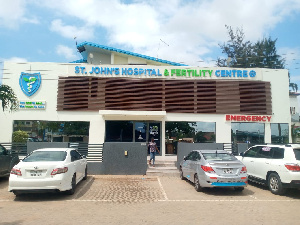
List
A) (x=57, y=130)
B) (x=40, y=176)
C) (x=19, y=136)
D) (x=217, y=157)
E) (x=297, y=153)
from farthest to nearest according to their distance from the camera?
(x=57, y=130) < (x=19, y=136) < (x=217, y=157) < (x=297, y=153) < (x=40, y=176)

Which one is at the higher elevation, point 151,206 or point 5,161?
point 5,161

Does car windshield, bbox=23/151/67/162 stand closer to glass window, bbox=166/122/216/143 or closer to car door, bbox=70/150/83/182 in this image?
car door, bbox=70/150/83/182

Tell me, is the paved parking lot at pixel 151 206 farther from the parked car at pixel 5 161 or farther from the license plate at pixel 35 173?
the parked car at pixel 5 161

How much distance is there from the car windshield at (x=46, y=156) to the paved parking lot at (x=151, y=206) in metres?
1.20

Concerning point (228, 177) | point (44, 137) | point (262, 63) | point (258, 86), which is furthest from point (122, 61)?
point (262, 63)

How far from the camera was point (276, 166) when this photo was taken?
912 cm

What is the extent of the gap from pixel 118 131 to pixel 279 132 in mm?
10800

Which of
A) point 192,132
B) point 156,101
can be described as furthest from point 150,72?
point 192,132

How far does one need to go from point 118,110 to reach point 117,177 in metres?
5.09

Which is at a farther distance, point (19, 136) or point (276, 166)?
point (19, 136)

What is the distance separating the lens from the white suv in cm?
857

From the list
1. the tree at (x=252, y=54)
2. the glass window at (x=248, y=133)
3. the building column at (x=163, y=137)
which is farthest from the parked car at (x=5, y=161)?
the tree at (x=252, y=54)

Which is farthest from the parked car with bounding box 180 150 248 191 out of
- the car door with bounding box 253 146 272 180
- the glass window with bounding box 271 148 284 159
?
the glass window with bounding box 271 148 284 159

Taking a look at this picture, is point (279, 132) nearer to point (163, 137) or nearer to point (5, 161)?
point (163, 137)
